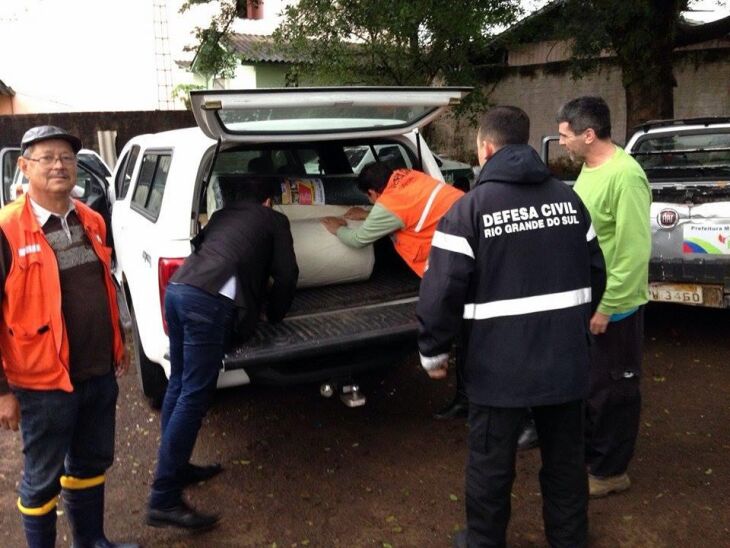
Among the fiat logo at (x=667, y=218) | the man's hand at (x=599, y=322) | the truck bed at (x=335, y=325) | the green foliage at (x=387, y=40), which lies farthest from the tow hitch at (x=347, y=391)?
the green foliage at (x=387, y=40)

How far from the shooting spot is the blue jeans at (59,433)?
2.61 meters

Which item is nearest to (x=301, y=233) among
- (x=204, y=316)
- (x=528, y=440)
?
(x=204, y=316)

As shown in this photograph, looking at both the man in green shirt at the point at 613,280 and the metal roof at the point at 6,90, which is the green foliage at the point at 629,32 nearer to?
the man in green shirt at the point at 613,280

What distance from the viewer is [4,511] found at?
3492 mm

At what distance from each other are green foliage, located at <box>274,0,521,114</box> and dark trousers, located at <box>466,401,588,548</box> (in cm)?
827

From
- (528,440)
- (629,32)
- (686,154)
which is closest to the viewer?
(528,440)

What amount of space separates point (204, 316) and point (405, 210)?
1.47m

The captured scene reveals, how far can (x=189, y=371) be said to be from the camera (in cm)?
321

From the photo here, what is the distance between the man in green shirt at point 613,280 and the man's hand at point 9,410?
2.41 m

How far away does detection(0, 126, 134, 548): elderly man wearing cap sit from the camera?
2535mm

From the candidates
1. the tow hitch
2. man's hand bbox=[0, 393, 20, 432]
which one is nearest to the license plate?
the tow hitch

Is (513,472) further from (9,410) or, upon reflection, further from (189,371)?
(9,410)

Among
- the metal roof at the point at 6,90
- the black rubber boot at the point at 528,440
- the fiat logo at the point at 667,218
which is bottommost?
the black rubber boot at the point at 528,440

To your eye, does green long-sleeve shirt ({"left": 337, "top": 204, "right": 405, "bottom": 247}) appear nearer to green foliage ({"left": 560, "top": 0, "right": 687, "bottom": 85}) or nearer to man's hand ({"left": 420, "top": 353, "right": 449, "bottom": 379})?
man's hand ({"left": 420, "top": 353, "right": 449, "bottom": 379})
